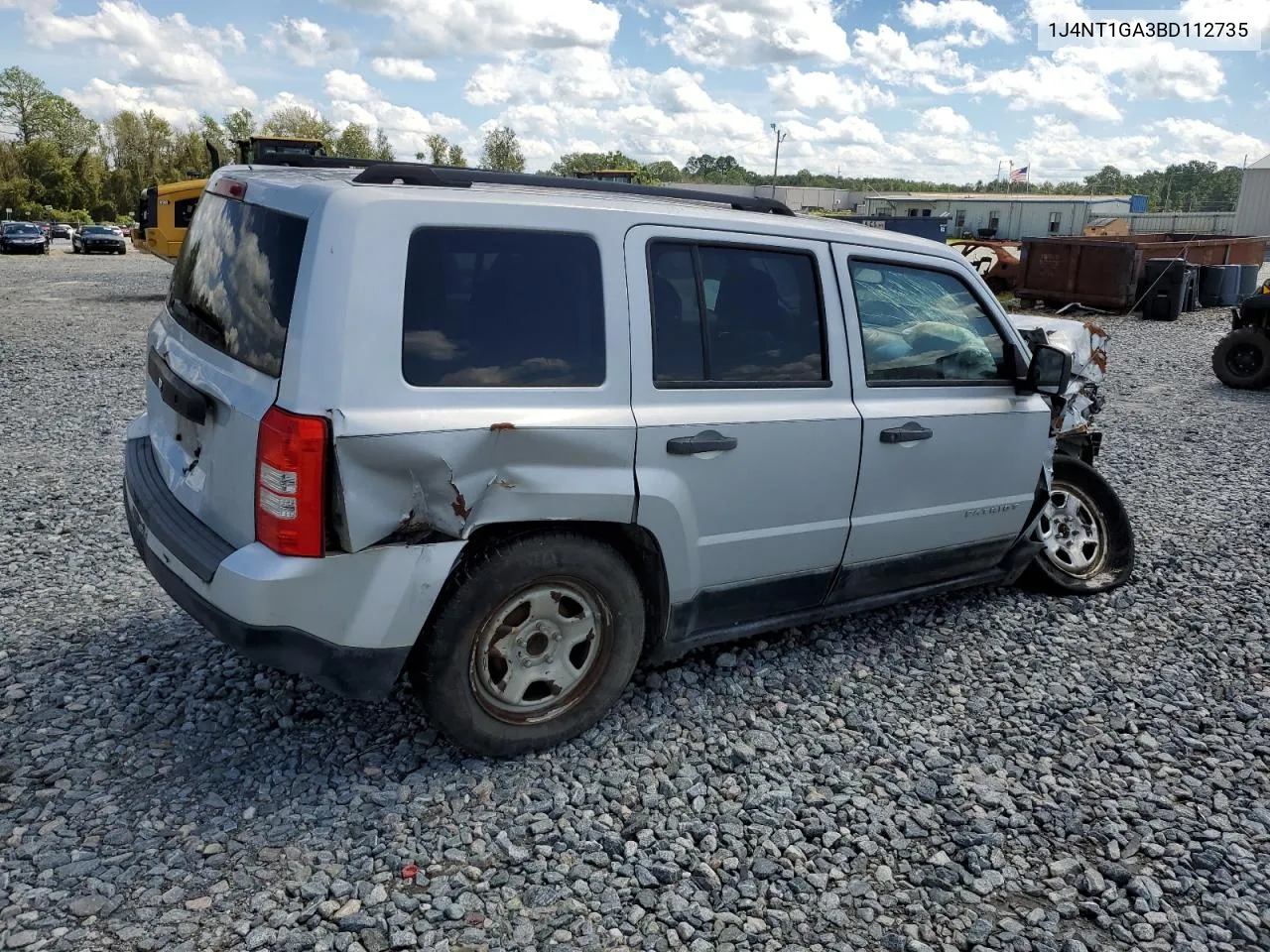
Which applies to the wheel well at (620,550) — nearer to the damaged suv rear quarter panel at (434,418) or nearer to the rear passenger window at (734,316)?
the damaged suv rear quarter panel at (434,418)

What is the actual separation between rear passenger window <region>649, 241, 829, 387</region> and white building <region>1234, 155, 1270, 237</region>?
6258cm

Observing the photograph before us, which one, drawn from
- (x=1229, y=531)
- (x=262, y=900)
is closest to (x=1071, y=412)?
(x=1229, y=531)

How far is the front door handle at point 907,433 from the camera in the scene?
3.97m

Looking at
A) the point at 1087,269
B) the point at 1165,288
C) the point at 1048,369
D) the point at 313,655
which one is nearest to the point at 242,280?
the point at 313,655

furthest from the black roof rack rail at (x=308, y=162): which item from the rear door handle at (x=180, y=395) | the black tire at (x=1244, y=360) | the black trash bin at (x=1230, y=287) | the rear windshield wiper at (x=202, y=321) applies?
the black trash bin at (x=1230, y=287)

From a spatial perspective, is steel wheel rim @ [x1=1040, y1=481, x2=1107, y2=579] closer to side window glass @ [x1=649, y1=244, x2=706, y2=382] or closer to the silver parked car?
the silver parked car

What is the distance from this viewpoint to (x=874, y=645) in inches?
179

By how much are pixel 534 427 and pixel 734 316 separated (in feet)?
3.23

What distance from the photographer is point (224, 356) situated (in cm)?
318

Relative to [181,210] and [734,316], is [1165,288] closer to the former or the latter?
[734,316]

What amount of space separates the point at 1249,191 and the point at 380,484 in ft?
218

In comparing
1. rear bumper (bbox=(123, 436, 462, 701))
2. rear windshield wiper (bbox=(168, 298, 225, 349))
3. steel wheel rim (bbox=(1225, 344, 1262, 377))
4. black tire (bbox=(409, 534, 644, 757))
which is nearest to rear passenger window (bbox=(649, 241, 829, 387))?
black tire (bbox=(409, 534, 644, 757))

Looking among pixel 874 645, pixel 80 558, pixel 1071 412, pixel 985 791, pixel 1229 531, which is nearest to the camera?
pixel 985 791

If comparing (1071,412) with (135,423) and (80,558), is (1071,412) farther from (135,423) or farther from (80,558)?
(80,558)
